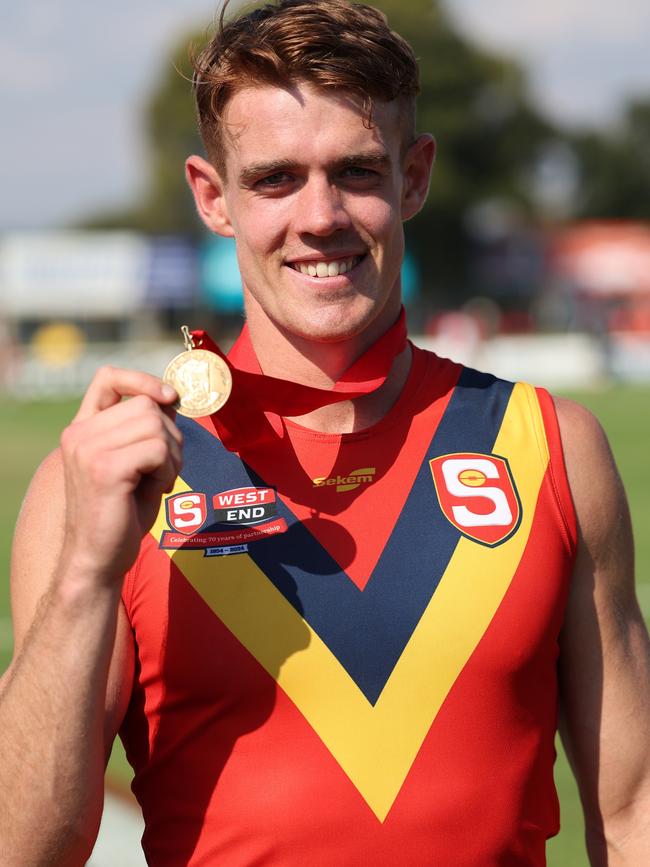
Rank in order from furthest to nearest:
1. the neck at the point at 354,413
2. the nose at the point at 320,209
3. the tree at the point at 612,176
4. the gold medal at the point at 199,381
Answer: the tree at the point at 612,176 → the neck at the point at 354,413 → the nose at the point at 320,209 → the gold medal at the point at 199,381

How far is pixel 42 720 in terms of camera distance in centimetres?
218

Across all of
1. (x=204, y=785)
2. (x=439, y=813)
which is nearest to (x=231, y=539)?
(x=204, y=785)

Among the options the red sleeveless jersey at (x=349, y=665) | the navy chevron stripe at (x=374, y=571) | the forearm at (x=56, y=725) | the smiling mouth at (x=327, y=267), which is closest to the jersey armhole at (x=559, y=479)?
the red sleeveless jersey at (x=349, y=665)

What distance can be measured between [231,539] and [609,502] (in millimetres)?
724

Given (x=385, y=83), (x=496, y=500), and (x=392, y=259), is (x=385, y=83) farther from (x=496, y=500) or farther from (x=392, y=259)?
(x=496, y=500)

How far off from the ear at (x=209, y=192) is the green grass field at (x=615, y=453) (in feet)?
2.56

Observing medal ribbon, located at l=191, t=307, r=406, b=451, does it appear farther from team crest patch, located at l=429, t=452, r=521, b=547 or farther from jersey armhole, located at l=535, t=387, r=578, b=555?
jersey armhole, located at l=535, t=387, r=578, b=555

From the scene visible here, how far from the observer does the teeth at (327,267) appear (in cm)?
250

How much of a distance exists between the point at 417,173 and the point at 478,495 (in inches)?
27.3

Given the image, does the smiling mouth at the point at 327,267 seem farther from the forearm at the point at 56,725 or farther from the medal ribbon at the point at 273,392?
the forearm at the point at 56,725

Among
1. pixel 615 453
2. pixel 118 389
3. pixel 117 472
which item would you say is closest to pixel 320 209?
pixel 118 389

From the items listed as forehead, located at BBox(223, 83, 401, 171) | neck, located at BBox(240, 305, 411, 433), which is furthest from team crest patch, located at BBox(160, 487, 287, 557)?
forehead, located at BBox(223, 83, 401, 171)

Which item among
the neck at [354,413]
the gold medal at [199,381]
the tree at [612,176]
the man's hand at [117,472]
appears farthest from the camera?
the tree at [612,176]

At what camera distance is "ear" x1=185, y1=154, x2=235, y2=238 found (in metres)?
2.71
